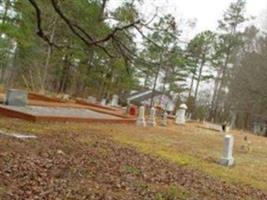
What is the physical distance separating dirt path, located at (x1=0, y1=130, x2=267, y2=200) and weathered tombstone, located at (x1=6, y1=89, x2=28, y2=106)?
5.08 m

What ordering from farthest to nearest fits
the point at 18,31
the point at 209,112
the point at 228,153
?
1. the point at 209,112
2. the point at 18,31
3. the point at 228,153

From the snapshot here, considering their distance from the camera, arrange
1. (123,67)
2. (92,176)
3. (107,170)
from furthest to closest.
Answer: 1. (123,67)
2. (107,170)
3. (92,176)

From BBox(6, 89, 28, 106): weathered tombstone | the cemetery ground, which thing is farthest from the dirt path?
BBox(6, 89, 28, 106): weathered tombstone

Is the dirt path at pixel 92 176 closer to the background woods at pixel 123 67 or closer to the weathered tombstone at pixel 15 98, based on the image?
the weathered tombstone at pixel 15 98

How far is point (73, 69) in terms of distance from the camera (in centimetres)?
3653

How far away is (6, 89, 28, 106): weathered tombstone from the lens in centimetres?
1509

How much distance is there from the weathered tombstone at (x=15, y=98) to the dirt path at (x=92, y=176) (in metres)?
5.08

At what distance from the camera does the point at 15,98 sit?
15.3 meters

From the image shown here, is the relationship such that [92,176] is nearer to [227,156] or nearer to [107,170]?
[107,170]

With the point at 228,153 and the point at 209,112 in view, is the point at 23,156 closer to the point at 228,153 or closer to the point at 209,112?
the point at 228,153

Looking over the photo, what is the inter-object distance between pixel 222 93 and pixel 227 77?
150 inches

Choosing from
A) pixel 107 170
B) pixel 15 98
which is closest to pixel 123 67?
pixel 15 98

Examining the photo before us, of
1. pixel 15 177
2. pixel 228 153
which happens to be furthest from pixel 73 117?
pixel 15 177

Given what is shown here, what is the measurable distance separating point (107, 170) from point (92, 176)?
2.13 feet
